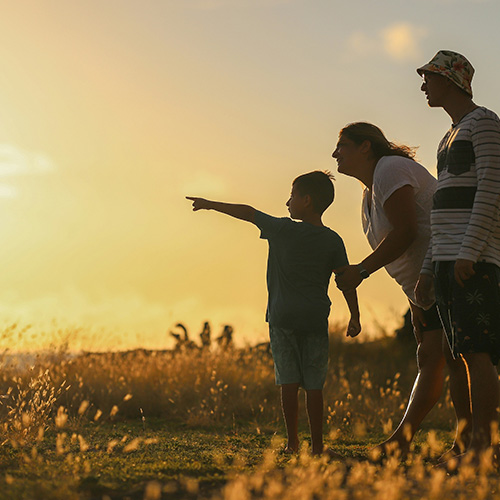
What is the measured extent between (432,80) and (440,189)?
0.70 metres

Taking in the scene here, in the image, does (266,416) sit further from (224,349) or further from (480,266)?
(480,266)

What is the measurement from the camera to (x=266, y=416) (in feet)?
27.5

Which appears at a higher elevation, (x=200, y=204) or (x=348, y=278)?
(x=200, y=204)

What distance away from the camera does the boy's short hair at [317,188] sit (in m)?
5.06

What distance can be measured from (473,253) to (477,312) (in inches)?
13.1

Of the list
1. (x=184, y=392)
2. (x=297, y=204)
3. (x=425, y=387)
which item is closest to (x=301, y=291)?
(x=297, y=204)

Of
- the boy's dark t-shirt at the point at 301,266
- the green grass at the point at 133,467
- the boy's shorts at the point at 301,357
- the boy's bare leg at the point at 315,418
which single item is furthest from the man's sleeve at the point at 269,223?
the green grass at the point at 133,467

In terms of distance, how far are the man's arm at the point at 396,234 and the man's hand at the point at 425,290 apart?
23 cm

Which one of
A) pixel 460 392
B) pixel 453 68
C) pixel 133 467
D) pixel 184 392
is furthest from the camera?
pixel 184 392

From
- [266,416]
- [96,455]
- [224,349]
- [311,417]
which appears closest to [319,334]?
[311,417]

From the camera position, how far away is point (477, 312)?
159 inches

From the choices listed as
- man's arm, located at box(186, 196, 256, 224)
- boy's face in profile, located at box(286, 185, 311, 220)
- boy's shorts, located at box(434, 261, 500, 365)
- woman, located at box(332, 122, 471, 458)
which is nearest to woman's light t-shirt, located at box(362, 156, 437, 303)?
woman, located at box(332, 122, 471, 458)

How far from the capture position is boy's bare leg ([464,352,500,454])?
399cm

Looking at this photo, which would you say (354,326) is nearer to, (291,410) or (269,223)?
(291,410)
